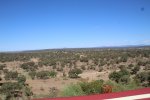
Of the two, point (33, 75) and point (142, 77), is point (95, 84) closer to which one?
point (142, 77)

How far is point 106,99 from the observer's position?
673 cm

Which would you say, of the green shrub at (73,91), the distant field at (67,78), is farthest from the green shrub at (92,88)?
the green shrub at (73,91)

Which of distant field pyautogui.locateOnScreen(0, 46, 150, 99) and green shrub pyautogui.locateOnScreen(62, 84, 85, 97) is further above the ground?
green shrub pyautogui.locateOnScreen(62, 84, 85, 97)

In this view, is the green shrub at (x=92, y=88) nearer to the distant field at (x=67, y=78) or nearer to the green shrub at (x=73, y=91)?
the distant field at (x=67, y=78)

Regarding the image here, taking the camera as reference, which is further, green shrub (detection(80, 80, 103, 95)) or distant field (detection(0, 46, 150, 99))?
distant field (detection(0, 46, 150, 99))

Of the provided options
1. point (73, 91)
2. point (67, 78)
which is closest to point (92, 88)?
point (73, 91)

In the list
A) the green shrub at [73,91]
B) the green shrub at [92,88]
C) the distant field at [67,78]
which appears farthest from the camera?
the distant field at [67,78]

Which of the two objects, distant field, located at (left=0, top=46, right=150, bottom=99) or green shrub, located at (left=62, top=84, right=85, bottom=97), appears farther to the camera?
distant field, located at (left=0, top=46, right=150, bottom=99)

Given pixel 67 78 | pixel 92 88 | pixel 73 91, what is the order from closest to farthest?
pixel 73 91, pixel 92 88, pixel 67 78

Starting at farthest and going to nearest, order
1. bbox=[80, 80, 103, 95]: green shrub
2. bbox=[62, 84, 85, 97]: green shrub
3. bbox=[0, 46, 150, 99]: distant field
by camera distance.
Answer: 1. bbox=[0, 46, 150, 99]: distant field
2. bbox=[80, 80, 103, 95]: green shrub
3. bbox=[62, 84, 85, 97]: green shrub

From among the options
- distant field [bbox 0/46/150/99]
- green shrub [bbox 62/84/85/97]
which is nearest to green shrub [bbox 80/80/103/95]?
distant field [bbox 0/46/150/99]

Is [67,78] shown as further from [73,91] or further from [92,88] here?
[73,91]

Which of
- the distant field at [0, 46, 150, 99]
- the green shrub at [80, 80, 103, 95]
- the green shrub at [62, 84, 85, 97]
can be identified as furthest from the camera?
the distant field at [0, 46, 150, 99]

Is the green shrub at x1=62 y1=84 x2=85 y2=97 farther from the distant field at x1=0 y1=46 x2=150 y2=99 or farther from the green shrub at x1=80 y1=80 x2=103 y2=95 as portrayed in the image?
the green shrub at x1=80 y1=80 x2=103 y2=95
